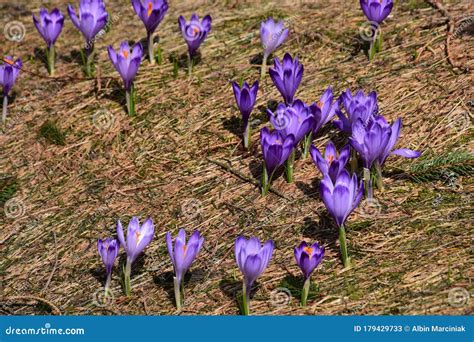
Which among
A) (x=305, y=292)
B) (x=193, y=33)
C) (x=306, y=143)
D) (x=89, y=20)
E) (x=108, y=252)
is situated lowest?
(x=305, y=292)

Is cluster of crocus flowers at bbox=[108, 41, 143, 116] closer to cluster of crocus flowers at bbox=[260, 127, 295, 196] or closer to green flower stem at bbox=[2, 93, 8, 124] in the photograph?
green flower stem at bbox=[2, 93, 8, 124]

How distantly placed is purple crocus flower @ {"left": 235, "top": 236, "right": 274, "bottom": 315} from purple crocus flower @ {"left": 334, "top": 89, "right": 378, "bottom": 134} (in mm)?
1153

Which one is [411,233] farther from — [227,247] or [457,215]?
[227,247]

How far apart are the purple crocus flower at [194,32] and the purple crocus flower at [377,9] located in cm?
115

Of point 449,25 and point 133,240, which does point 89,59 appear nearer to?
point 133,240

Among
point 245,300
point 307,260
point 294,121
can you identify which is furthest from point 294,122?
point 245,300

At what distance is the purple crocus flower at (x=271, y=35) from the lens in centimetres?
598

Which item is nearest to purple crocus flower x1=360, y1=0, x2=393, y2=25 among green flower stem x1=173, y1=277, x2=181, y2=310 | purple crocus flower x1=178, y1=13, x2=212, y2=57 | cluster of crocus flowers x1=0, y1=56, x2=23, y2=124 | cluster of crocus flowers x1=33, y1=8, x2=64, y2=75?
purple crocus flower x1=178, y1=13, x2=212, y2=57

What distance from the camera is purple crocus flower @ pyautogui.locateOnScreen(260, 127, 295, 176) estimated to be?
4.79 m

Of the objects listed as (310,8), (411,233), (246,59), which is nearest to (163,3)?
(246,59)

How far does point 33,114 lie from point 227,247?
2171 millimetres

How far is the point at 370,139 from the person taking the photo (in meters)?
4.62

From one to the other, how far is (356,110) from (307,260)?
3.87ft

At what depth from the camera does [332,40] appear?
20.6ft
